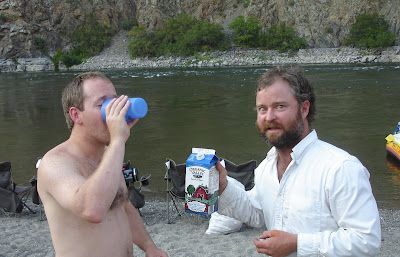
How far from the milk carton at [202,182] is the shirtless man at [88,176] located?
0.34m

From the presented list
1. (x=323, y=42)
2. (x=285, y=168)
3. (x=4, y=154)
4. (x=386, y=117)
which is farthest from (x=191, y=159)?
(x=323, y=42)

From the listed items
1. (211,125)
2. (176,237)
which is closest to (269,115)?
(176,237)

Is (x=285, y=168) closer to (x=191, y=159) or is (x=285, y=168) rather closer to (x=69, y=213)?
(x=191, y=159)

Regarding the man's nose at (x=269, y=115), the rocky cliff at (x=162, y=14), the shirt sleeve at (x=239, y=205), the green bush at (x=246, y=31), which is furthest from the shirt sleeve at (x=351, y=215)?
the green bush at (x=246, y=31)

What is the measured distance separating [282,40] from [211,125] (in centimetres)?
5303

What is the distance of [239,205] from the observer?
8.98 feet

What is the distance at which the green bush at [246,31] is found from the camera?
71.7 m

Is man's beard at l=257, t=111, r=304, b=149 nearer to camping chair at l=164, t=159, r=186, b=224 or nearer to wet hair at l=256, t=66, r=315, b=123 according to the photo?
wet hair at l=256, t=66, r=315, b=123

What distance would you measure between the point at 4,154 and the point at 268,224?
1339cm

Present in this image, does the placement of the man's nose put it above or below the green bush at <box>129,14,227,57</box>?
above

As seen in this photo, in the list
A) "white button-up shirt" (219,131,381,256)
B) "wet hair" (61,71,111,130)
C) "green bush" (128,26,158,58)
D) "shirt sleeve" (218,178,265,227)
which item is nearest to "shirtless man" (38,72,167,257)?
"wet hair" (61,71,111,130)

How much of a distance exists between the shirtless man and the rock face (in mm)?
75450

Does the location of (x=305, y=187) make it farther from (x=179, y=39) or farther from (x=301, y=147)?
(x=179, y=39)

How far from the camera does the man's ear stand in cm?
241
